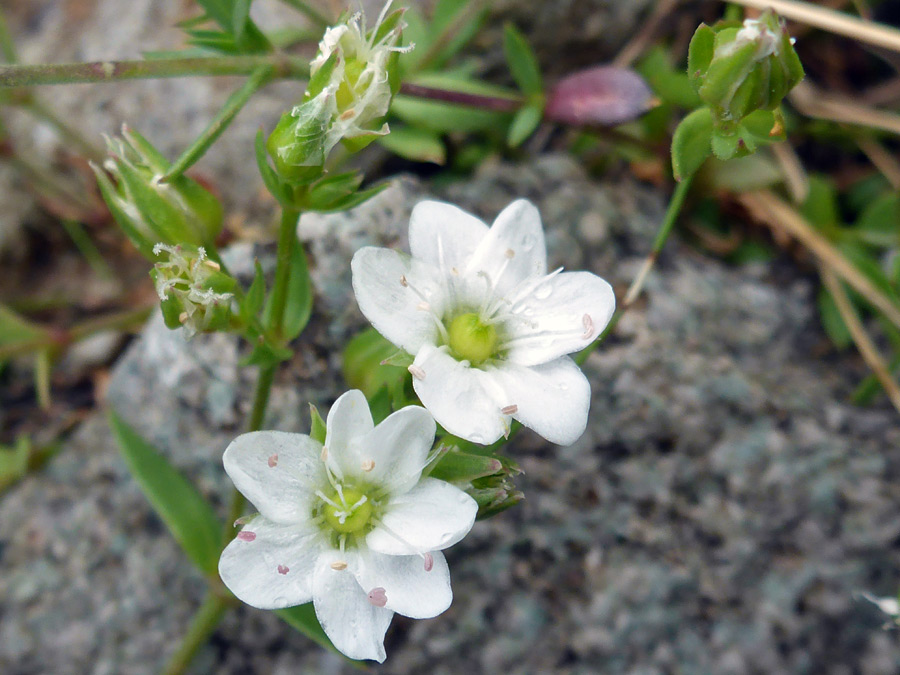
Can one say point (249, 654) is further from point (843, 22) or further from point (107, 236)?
point (843, 22)

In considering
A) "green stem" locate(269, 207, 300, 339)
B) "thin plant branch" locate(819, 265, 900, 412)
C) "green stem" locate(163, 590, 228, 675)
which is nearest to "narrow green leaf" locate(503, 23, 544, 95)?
"green stem" locate(269, 207, 300, 339)

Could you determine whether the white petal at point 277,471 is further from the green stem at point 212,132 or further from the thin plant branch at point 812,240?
the thin plant branch at point 812,240

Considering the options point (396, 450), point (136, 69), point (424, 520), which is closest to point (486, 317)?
point (396, 450)

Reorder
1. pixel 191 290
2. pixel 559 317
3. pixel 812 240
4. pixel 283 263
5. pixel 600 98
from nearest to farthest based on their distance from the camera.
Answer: pixel 191 290, pixel 559 317, pixel 283 263, pixel 600 98, pixel 812 240

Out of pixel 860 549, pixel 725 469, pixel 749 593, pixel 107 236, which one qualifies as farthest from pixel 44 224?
pixel 860 549

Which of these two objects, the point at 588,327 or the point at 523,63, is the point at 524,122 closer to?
the point at 523,63

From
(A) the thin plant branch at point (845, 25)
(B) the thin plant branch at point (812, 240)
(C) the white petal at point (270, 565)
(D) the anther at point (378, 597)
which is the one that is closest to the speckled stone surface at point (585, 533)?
(B) the thin plant branch at point (812, 240)
